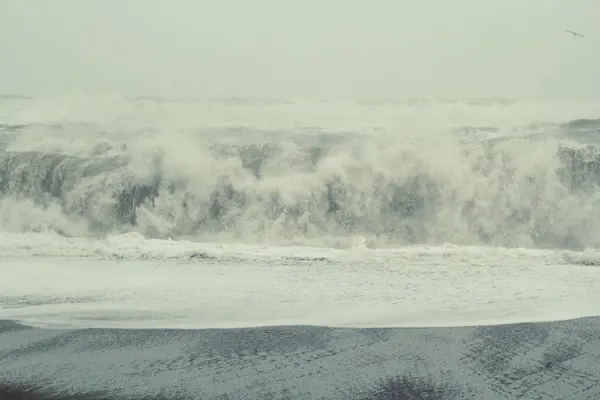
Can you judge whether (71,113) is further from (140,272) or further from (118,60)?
(140,272)

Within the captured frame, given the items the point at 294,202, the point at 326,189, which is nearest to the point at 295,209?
the point at 294,202

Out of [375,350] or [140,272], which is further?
[140,272]

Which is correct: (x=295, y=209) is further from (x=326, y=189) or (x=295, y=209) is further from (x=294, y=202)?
(x=326, y=189)

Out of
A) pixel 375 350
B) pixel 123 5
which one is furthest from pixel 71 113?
pixel 375 350

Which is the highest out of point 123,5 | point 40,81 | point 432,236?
point 123,5
